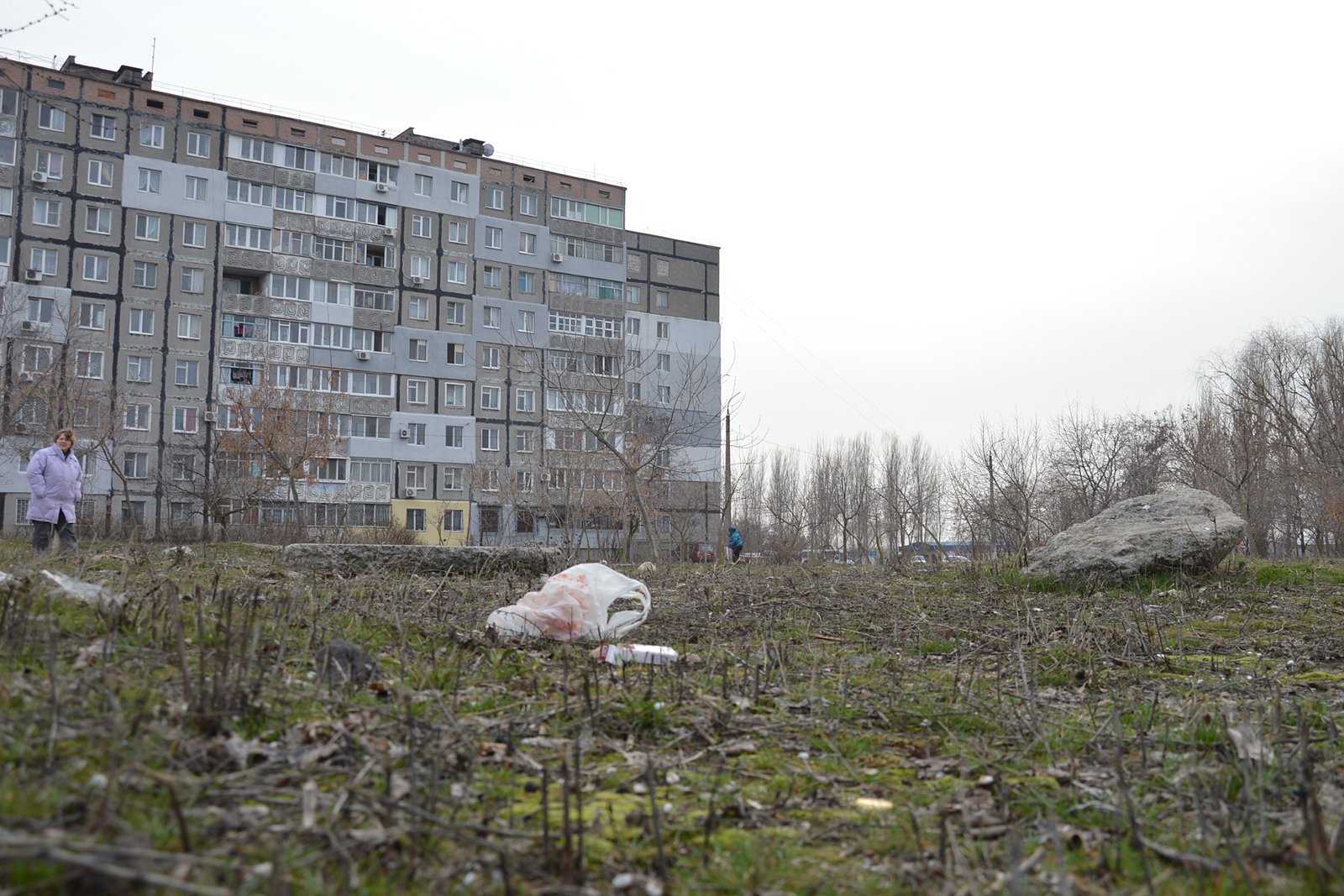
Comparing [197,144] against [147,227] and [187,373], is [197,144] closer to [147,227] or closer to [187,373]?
[147,227]

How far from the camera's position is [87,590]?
17.1 feet

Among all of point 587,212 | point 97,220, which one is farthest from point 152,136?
point 587,212

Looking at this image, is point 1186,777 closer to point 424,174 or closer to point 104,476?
point 104,476

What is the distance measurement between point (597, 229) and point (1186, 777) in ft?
194

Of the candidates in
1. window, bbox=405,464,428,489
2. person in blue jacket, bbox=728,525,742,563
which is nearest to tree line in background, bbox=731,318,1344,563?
person in blue jacket, bbox=728,525,742,563

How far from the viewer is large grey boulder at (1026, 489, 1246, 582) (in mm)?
10453

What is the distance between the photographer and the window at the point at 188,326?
46406mm

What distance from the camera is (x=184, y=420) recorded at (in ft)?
151

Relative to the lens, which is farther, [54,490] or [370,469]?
[370,469]

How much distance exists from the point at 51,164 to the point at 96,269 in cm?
564

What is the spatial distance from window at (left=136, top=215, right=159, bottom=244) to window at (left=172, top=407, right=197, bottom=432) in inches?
353

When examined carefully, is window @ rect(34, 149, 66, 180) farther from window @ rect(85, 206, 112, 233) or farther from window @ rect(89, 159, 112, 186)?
window @ rect(85, 206, 112, 233)

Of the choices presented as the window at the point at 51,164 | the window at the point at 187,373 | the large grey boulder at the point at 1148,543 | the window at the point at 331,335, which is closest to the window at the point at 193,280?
the window at the point at 187,373

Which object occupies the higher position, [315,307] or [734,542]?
[315,307]
